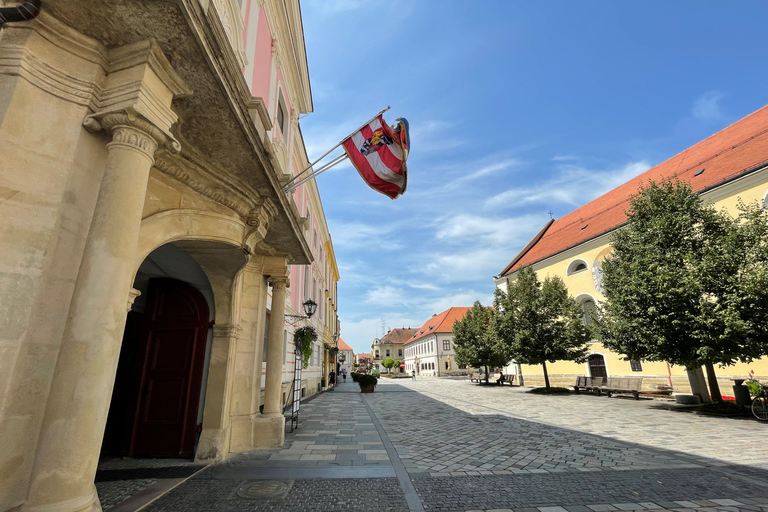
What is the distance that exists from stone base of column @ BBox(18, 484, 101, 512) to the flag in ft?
16.2

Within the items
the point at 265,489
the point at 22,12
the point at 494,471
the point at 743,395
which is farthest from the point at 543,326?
the point at 22,12

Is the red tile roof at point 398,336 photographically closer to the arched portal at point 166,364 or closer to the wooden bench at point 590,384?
the wooden bench at point 590,384

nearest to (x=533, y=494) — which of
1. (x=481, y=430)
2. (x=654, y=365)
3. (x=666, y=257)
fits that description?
(x=481, y=430)

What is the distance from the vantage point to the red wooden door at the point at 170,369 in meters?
6.37

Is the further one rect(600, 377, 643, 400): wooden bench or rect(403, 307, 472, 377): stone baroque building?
rect(403, 307, 472, 377): stone baroque building

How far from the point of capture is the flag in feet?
19.3

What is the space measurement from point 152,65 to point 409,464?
20.6 feet

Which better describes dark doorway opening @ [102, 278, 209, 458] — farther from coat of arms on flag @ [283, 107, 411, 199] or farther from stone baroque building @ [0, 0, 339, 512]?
coat of arms on flag @ [283, 107, 411, 199]

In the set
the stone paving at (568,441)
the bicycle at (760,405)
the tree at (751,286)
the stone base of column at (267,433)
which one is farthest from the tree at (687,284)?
the stone base of column at (267,433)

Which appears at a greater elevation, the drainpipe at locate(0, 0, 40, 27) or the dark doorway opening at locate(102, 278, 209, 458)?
the drainpipe at locate(0, 0, 40, 27)

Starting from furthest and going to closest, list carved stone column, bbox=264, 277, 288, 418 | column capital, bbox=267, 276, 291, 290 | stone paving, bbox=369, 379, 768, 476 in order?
column capital, bbox=267, 276, 291, 290 → carved stone column, bbox=264, 277, 288, 418 → stone paving, bbox=369, 379, 768, 476

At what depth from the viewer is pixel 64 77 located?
296 centimetres

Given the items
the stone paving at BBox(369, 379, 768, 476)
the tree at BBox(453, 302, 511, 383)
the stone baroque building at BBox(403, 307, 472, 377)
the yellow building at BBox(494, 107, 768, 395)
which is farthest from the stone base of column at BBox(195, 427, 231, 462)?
the stone baroque building at BBox(403, 307, 472, 377)

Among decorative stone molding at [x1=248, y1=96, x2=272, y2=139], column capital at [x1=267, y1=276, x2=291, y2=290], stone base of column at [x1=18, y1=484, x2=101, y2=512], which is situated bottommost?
stone base of column at [x1=18, y1=484, x2=101, y2=512]
